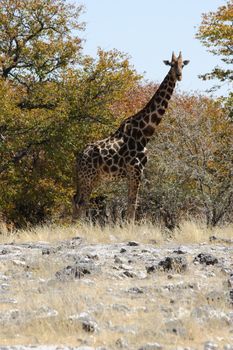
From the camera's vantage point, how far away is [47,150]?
2628cm

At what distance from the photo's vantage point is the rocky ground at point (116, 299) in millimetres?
7277

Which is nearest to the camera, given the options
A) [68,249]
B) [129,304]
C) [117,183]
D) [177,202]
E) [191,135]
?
[129,304]

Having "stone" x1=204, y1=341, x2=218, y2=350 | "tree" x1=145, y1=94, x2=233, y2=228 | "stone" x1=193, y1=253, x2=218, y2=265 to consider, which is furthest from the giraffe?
"stone" x1=204, y1=341, x2=218, y2=350

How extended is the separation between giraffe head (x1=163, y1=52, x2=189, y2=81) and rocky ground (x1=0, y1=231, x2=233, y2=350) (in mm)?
8172

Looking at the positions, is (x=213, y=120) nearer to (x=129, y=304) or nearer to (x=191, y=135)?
(x=191, y=135)

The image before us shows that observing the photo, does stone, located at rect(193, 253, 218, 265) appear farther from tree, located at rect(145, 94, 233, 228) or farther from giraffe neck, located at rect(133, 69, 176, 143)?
tree, located at rect(145, 94, 233, 228)

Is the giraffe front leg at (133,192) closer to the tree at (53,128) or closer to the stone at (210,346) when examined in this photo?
the tree at (53,128)

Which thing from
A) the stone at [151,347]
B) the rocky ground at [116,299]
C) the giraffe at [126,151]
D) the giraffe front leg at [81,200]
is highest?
the giraffe at [126,151]

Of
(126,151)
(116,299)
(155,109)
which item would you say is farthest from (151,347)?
(155,109)

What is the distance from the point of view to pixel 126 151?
20.1 meters

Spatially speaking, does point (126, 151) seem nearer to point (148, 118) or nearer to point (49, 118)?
point (148, 118)

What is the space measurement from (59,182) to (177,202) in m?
6.25

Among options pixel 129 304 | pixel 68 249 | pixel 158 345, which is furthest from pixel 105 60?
pixel 158 345

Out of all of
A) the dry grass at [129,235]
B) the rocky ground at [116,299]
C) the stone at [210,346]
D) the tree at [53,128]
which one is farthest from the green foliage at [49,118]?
the stone at [210,346]
